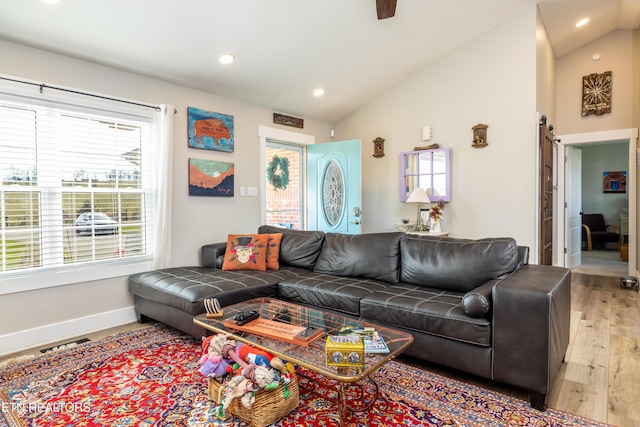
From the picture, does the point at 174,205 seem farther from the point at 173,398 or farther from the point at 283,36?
the point at 173,398

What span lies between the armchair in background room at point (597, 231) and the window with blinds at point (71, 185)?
8.71 meters

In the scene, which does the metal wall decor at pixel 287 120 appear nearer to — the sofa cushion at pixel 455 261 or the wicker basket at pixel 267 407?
the sofa cushion at pixel 455 261

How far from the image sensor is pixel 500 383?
2.15 m

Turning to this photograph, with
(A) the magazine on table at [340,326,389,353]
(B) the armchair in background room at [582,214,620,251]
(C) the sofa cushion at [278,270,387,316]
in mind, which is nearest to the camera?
(A) the magazine on table at [340,326,389,353]

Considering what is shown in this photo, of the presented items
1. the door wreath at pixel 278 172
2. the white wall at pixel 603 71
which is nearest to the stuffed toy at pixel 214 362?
the door wreath at pixel 278 172

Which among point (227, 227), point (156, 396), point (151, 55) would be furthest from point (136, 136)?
point (156, 396)

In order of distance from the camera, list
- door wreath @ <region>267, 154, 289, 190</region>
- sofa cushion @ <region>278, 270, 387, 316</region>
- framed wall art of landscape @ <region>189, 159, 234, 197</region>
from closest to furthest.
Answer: sofa cushion @ <region>278, 270, 387, 316</region> → framed wall art of landscape @ <region>189, 159, 234, 197</region> → door wreath @ <region>267, 154, 289, 190</region>

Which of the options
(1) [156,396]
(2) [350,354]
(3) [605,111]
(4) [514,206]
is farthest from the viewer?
(3) [605,111]

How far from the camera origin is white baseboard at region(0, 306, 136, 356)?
8.95 feet

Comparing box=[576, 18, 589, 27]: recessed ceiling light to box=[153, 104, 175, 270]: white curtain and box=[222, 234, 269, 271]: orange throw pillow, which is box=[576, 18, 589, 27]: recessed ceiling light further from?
box=[153, 104, 175, 270]: white curtain

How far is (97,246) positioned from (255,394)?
234 cm

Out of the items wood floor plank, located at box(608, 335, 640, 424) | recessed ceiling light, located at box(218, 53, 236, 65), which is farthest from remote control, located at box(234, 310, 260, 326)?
recessed ceiling light, located at box(218, 53, 236, 65)

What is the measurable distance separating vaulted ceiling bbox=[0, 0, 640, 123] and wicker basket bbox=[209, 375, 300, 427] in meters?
2.72

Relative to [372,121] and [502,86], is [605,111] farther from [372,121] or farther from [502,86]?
[372,121]
